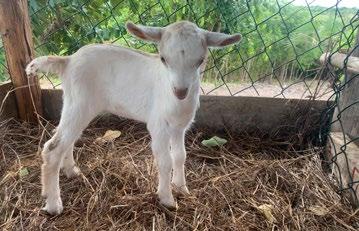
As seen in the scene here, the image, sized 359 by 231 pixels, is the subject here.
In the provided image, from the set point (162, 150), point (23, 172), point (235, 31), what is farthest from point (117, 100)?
point (235, 31)

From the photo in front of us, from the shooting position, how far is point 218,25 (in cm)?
342

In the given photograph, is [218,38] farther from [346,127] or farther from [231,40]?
[346,127]

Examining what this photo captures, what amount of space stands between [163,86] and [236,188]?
875 mm

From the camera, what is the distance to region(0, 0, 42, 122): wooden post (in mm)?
3092

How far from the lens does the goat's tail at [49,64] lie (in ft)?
8.14

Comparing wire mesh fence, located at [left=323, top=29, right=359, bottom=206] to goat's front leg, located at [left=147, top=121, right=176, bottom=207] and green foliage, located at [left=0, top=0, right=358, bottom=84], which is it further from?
goat's front leg, located at [left=147, top=121, right=176, bottom=207]

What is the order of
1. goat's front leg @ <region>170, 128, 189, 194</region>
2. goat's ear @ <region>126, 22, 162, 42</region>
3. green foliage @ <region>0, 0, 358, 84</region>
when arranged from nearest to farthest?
goat's ear @ <region>126, 22, 162, 42</region> < goat's front leg @ <region>170, 128, 189, 194</region> < green foliage @ <region>0, 0, 358, 84</region>

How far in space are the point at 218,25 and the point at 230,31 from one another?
119 mm

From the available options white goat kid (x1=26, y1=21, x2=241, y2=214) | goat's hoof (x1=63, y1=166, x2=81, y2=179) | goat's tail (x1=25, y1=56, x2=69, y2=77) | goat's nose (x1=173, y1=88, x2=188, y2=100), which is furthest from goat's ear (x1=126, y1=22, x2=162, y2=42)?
goat's hoof (x1=63, y1=166, x2=81, y2=179)

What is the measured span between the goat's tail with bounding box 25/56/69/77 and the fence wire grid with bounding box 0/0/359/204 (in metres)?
0.90

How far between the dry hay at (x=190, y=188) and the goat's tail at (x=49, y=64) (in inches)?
29.2

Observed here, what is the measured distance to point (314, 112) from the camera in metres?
3.30

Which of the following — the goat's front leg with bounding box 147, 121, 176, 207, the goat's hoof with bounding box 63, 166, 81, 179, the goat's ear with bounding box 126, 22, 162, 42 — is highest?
the goat's ear with bounding box 126, 22, 162, 42

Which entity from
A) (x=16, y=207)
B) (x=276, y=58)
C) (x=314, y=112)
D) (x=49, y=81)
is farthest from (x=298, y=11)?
(x=16, y=207)
